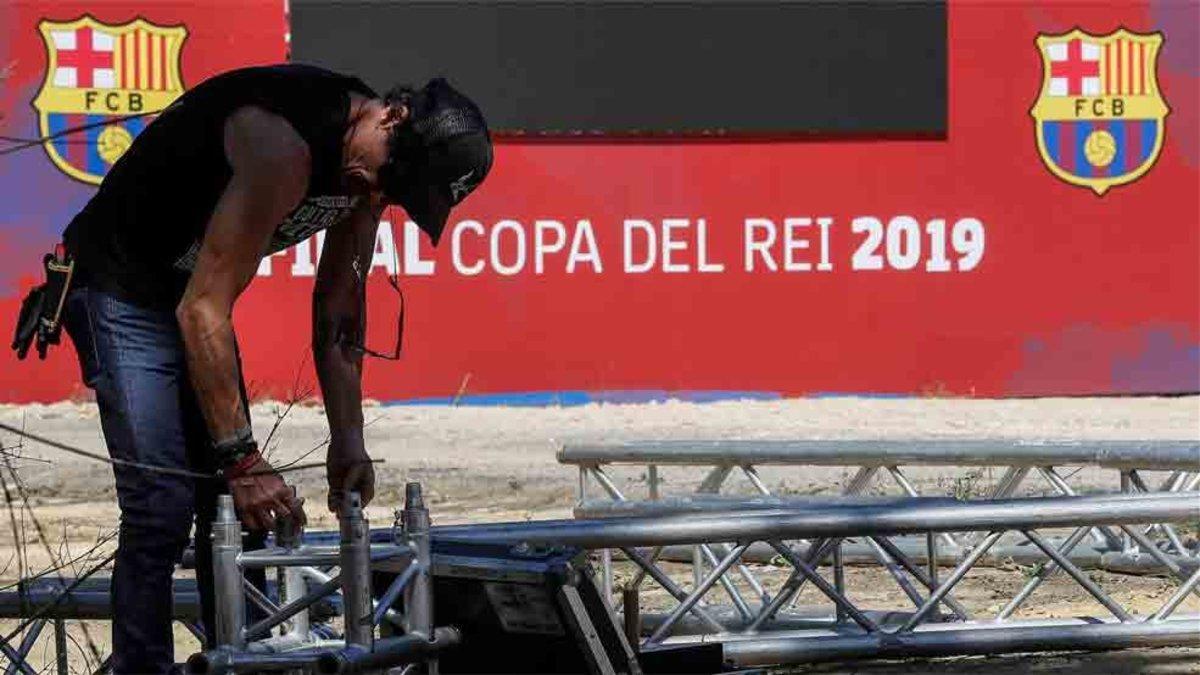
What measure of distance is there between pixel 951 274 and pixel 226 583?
44.1 ft

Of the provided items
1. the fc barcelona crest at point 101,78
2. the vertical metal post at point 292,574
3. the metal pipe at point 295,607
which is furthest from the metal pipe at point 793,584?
the fc barcelona crest at point 101,78

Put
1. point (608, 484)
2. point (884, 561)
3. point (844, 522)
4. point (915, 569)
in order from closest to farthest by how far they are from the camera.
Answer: point (844, 522), point (915, 569), point (884, 561), point (608, 484)

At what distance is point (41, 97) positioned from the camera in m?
16.1

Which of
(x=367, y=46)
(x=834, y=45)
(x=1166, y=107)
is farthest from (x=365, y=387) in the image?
(x=1166, y=107)

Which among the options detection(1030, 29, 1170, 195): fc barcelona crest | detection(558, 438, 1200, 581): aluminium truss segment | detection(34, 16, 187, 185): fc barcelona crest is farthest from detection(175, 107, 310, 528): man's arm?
detection(1030, 29, 1170, 195): fc barcelona crest

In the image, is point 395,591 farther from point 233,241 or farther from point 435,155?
point 435,155

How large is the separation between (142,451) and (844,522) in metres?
2.35

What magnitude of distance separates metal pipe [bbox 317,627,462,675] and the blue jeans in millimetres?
674

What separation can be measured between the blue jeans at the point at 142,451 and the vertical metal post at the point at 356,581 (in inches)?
25.3

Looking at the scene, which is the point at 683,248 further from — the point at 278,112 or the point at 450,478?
the point at 278,112

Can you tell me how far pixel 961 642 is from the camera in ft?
22.3

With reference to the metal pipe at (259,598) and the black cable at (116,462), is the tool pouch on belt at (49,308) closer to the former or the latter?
the black cable at (116,462)

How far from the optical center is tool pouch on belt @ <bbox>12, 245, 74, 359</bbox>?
15.3 ft

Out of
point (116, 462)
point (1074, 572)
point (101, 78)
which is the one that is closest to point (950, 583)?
point (1074, 572)
